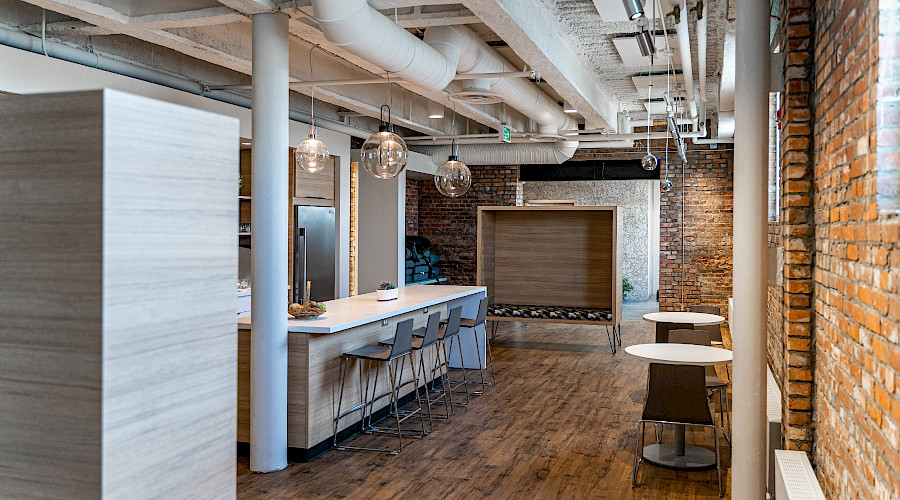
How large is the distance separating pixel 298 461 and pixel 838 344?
3.63 m

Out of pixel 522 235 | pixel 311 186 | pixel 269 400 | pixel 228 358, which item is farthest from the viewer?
pixel 522 235

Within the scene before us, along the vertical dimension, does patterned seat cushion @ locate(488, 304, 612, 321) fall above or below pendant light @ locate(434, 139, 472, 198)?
below

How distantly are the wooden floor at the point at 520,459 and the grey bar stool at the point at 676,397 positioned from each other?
317 millimetres

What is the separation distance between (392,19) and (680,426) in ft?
11.7

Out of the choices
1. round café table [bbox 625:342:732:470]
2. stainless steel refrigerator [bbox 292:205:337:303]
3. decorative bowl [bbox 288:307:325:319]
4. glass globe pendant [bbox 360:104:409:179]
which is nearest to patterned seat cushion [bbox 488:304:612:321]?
stainless steel refrigerator [bbox 292:205:337:303]

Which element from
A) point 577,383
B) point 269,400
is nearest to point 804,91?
point 269,400

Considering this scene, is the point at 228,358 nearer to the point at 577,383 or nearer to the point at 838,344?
the point at 838,344

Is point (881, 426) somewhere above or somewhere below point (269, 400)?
above

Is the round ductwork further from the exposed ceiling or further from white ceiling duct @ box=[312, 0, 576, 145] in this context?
the exposed ceiling

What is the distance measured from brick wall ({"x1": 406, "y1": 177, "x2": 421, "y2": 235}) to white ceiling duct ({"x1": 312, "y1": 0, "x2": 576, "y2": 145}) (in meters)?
6.65

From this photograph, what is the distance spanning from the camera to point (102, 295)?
5.08ft

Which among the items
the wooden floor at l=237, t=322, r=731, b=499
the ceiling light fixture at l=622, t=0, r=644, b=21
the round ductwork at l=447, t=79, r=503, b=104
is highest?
the round ductwork at l=447, t=79, r=503, b=104

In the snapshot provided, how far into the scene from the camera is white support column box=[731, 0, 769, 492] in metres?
3.60

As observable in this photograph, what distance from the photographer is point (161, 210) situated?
5.52ft
